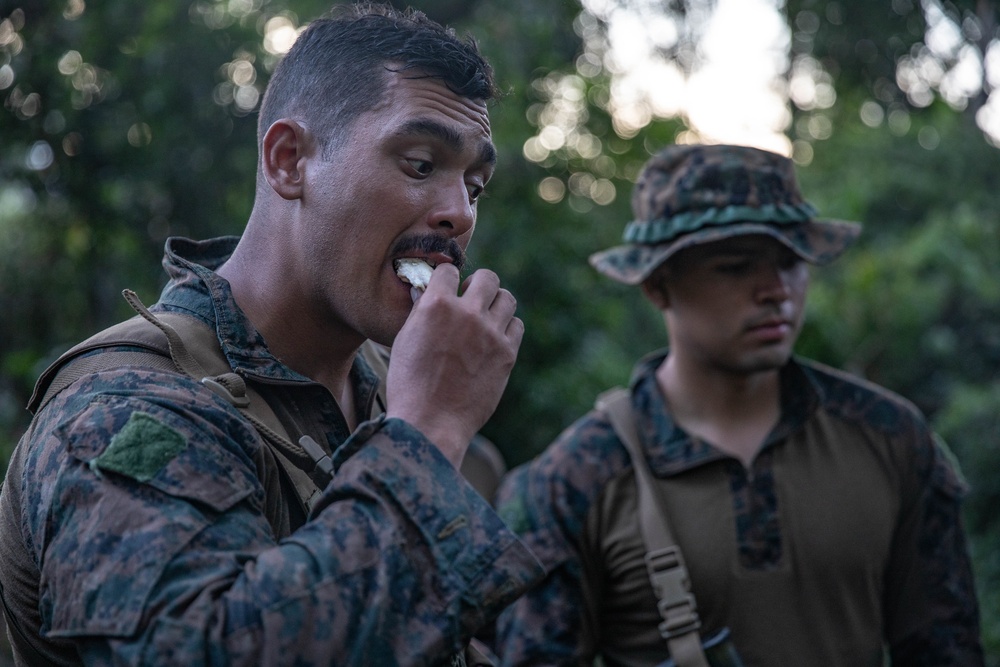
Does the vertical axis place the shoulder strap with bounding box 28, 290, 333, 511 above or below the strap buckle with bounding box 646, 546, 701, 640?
above

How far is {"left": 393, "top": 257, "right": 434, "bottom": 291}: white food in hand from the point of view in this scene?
198cm

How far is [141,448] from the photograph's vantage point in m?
1.54

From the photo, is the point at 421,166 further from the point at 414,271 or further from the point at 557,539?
the point at 557,539

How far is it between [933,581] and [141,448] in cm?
271

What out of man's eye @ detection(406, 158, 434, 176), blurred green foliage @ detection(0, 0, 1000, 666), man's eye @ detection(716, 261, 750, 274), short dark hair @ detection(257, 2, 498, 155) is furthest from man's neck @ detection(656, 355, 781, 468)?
blurred green foliage @ detection(0, 0, 1000, 666)

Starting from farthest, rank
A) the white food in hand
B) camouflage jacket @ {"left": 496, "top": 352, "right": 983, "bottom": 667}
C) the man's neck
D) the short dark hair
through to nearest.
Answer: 1. the man's neck
2. camouflage jacket @ {"left": 496, "top": 352, "right": 983, "bottom": 667}
3. the short dark hair
4. the white food in hand

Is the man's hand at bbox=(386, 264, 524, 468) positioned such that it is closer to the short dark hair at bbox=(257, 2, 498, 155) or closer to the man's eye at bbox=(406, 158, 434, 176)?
the man's eye at bbox=(406, 158, 434, 176)

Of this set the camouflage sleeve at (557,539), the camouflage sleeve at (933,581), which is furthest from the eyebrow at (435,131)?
the camouflage sleeve at (933,581)

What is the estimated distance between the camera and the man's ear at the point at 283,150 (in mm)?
2123

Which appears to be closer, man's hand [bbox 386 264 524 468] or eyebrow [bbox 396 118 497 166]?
man's hand [bbox 386 264 524 468]

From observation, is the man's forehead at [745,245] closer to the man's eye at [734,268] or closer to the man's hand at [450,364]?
the man's eye at [734,268]

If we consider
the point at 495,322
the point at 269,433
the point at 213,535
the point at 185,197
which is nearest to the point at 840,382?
the point at 495,322

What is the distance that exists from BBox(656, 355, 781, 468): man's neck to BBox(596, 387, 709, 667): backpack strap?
24 centimetres

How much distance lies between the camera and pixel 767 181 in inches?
148
